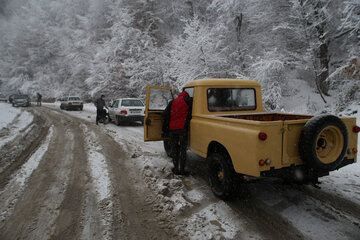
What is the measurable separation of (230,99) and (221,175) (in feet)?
5.98

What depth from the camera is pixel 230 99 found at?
15.9ft

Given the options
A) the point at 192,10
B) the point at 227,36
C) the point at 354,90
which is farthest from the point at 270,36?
the point at 192,10

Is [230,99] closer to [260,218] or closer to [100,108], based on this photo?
[260,218]

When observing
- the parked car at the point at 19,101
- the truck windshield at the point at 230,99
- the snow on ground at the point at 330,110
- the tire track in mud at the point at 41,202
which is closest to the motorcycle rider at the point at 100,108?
the tire track in mud at the point at 41,202

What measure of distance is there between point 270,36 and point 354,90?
21.7ft

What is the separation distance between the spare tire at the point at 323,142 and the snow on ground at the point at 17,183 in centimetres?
447

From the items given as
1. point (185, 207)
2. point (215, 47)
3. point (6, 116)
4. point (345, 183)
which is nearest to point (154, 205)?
point (185, 207)

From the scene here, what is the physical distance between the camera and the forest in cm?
1132

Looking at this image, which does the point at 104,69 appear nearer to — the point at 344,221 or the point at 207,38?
the point at 207,38

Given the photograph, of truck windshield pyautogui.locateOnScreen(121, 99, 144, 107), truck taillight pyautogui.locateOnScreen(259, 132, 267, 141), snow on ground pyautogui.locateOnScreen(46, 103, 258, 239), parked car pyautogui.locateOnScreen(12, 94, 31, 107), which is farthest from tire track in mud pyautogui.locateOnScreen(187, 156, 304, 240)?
parked car pyautogui.locateOnScreen(12, 94, 31, 107)

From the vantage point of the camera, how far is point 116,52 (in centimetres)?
2216

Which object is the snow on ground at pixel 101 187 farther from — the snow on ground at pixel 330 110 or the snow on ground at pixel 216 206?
the snow on ground at pixel 330 110

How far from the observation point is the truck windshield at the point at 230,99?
4641 millimetres

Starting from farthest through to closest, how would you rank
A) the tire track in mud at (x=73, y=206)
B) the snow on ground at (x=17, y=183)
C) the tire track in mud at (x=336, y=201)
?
the snow on ground at (x=17, y=183), the tire track in mud at (x=336, y=201), the tire track in mud at (x=73, y=206)
